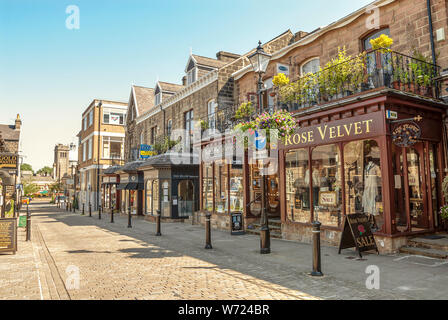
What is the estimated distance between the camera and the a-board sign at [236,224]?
12867 millimetres

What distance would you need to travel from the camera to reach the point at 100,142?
124 feet

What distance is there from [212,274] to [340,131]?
5.79 m

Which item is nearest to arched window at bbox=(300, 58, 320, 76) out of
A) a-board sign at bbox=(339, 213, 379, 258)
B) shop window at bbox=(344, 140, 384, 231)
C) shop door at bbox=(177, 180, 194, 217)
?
shop window at bbox=(344, 140, 384, 231)

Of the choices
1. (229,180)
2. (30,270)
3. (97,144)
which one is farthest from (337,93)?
(97,144)

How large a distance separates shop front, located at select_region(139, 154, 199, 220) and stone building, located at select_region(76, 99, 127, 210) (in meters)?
18.3

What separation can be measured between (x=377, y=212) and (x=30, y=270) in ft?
30.4

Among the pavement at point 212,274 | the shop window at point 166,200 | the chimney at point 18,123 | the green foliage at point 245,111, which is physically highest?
the chimney at point 18,123

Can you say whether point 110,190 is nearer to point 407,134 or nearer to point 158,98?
point 158,98

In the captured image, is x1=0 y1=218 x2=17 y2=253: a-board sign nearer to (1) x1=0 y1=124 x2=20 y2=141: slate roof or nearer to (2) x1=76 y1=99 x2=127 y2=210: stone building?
(2) x1=76 y1=99 x2=127 y2=210: stone building

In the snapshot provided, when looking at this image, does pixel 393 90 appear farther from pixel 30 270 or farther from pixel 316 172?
pixel 30 270

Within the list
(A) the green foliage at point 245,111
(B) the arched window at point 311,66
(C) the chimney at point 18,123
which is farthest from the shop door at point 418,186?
(C) the chimney at point 18,123

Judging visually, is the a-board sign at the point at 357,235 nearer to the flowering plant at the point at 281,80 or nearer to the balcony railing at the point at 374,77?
the balcony railing at the point at 374,77

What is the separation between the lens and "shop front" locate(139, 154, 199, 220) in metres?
19.5

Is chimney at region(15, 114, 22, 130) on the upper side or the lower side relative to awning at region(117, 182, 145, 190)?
upper
